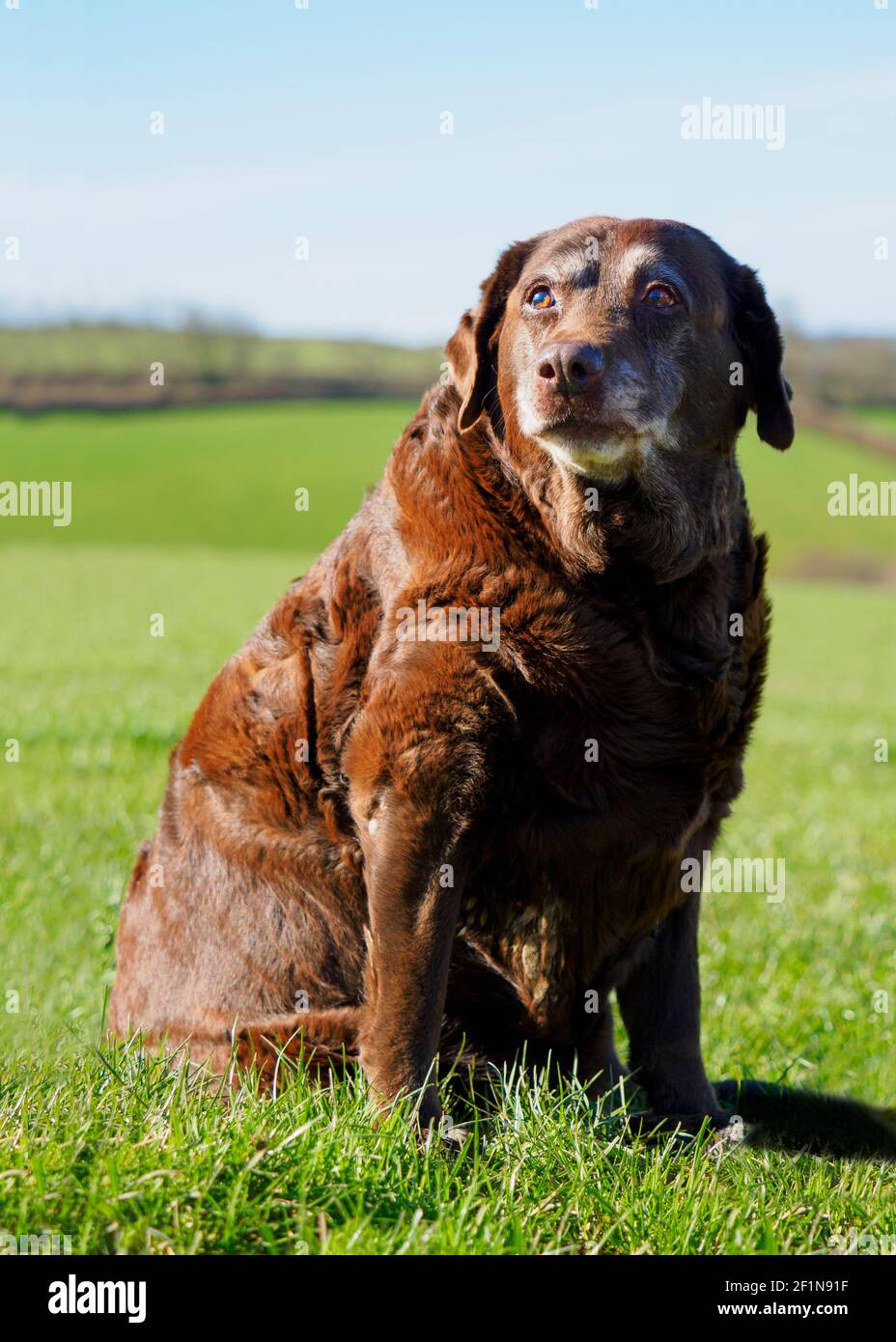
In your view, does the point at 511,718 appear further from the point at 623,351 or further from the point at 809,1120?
the point at 809,1120

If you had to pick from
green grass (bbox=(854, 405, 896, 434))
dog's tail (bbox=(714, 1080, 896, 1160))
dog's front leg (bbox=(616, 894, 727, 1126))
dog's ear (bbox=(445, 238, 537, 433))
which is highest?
green grass (bbox=(854, 405, 896, 434))

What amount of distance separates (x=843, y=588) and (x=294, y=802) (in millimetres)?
43354

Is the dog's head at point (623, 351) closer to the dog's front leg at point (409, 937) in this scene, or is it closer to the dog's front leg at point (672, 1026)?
the dog's front leg at point (409, 937)

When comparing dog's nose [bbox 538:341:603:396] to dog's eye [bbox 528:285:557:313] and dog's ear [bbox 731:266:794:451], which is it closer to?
dog's eye [bbox 528:285:557:313]

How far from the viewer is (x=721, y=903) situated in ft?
21.4

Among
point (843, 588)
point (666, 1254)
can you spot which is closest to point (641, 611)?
point (666, 1254)

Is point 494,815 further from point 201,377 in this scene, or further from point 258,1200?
point 201,377

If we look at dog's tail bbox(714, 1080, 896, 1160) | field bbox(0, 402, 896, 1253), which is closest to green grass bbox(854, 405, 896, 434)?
field bbox(0, 402, 896, 1253)

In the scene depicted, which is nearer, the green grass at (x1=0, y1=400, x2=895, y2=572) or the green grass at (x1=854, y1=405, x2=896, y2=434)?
the green grass at (x1=0, y1=400, x2=895, y2=572)

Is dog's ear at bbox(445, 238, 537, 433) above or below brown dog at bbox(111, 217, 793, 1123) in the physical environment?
above

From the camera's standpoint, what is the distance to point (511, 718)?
3.04 m

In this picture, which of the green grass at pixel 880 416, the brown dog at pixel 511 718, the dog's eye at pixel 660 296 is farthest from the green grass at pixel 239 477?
the dog's eye at pixel 660 296

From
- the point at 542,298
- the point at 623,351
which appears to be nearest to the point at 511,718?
the point at 623,351

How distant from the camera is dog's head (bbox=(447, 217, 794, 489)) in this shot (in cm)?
312
